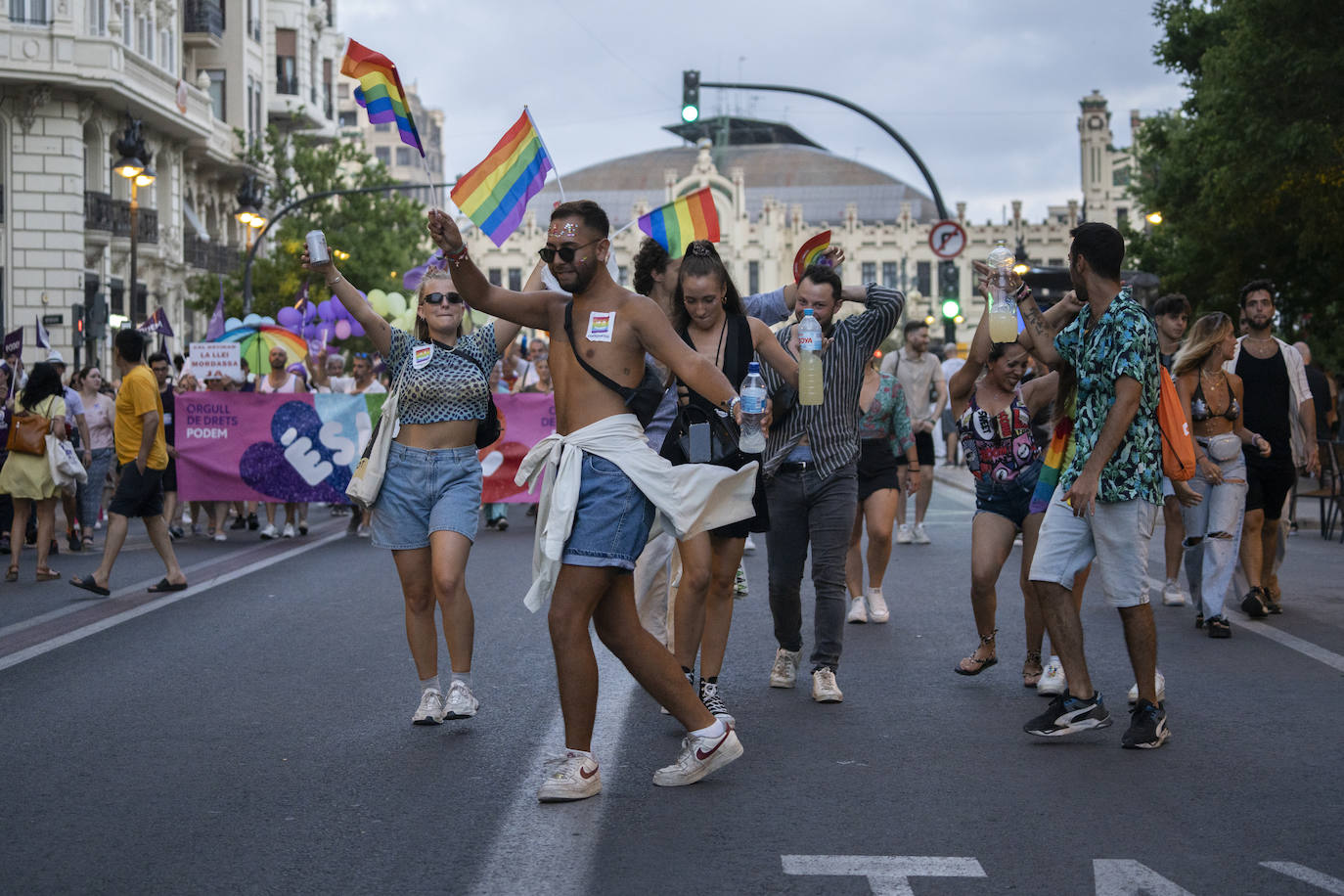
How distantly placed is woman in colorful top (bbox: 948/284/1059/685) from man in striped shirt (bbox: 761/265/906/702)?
57 centimetres

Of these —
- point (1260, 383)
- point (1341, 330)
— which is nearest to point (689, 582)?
point (1260, 383)

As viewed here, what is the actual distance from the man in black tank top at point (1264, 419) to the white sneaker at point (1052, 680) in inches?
123

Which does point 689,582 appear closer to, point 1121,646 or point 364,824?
point 364,824

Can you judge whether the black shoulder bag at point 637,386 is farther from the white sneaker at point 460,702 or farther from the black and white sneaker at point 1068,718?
the black and white sneaker at point 1068,718

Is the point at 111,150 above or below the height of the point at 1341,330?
above

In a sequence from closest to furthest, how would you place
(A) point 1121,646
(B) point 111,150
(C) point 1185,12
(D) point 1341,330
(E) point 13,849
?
(E) point 13,849 → (A) point 1121,646 → (D) point 1341,330 → (C) point 1185,12 → (B) point 111,150

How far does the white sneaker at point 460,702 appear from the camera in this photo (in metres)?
7.06

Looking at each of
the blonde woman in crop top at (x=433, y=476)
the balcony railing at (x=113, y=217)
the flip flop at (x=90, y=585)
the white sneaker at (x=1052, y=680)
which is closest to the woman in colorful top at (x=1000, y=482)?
the white sneaker at (x=1052, y=680)

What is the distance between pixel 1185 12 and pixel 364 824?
34706 mm

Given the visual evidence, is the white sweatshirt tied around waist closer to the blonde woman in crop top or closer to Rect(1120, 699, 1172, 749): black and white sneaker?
the blonde woman in crop top

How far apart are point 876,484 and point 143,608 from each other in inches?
189

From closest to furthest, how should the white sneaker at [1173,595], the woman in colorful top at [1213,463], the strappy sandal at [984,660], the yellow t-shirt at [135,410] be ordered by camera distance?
the strappy sandal at [984,660], the woman in colorful top at [1213,463], the white sneaker at [1173,595], the yellow t-shirt at [135,410]

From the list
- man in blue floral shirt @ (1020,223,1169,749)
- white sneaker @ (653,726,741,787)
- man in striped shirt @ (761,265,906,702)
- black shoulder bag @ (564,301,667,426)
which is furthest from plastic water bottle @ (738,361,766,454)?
man in striped shirt @ (761,265,906,702)

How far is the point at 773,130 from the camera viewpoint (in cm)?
13475
